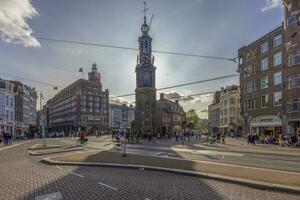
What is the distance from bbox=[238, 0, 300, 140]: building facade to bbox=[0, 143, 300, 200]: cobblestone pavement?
87.0 feet

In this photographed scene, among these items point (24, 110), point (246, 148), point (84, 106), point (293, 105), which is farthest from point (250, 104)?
point (84, 106)

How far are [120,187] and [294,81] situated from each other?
119ft

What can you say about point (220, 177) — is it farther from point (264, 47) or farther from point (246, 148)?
point (264, 47)

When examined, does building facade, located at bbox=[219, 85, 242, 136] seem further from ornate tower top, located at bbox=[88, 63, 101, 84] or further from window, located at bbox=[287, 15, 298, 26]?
ornate tower top, located at bbox=[88, 63, 101, 84]

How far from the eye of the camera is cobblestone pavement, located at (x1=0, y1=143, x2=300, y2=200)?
8.66m

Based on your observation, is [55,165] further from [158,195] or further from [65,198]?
[158,195]

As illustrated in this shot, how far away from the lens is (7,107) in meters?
72.5

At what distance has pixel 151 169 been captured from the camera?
13727mm

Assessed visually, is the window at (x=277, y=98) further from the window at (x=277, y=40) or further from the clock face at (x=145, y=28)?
the clock face at (x=145, y=28)

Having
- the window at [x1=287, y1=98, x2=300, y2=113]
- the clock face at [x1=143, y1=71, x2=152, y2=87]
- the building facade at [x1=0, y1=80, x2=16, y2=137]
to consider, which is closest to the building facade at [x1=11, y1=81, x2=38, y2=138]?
the building facade at [x1=0, y1=80, x2=16, y2=137]

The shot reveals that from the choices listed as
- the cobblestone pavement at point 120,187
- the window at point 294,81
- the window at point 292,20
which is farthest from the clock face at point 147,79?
the cobblestone pavement at point 120,187

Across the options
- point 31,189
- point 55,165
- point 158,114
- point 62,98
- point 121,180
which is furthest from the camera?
point 62,98

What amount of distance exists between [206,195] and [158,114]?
2468 inches

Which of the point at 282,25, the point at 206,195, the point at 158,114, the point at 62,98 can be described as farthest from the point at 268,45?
the point at 62,98
